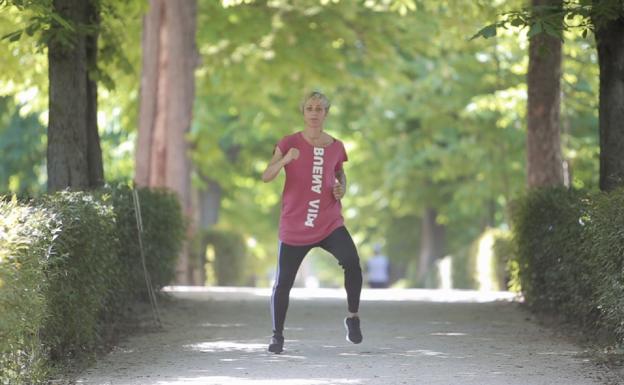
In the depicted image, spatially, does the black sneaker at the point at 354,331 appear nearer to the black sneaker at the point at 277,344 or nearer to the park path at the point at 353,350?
the park path at the point at 353,350

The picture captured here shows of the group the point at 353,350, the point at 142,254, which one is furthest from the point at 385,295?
the point at 353,350

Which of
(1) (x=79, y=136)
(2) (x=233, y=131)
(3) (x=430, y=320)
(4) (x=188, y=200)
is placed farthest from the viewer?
(2) (x=233, y=131)

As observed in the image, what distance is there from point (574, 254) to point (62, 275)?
4.43 metres

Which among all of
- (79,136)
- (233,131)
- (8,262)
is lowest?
(8,262)

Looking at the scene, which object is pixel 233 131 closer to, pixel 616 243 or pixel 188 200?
pixel 188 200

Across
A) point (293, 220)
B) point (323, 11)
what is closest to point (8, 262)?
point (293, 220)

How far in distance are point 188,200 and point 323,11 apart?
4904 mm

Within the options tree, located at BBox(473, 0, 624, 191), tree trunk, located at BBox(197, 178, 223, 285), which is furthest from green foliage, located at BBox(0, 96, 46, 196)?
tree, located at BBox(473, 0, 624, 191)

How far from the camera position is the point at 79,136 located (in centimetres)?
1285

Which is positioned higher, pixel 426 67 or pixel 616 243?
pixel 426 67

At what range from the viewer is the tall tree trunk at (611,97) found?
1233 cm

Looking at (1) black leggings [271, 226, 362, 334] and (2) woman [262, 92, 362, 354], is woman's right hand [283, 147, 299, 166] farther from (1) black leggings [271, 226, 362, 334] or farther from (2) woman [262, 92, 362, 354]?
(1) black leggings [271, 226, 362, 334]

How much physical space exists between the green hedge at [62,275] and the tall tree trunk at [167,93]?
411 inches

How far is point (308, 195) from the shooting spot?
10.0 m
